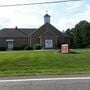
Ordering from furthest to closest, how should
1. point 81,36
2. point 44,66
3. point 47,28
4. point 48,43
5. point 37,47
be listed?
point 81,36, point 47,28, point 48,43, point 37,47, point 44,66

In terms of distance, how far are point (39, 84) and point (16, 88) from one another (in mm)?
1186

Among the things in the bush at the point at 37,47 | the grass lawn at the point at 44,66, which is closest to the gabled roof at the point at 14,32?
the bush at the point at 37,47

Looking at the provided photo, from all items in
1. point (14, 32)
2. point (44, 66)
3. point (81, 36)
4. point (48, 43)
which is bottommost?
point (44, 66)

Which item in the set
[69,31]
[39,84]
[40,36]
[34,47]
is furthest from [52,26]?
[39,84]

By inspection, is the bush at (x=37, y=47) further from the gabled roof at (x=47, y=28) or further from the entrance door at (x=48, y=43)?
the gabled roof at (x=47, y=28)

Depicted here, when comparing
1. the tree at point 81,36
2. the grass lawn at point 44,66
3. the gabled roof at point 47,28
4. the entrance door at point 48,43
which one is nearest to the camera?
the grass lawn at point 44,66

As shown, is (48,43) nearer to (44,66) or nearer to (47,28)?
(47,28)

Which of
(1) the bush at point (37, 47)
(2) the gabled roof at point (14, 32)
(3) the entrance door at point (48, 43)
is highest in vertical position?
(2) the gabled roof at point (14, 32)

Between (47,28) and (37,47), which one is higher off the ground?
(47,28)

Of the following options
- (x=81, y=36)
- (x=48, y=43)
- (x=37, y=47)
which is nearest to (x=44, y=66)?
(x=37, y=47)

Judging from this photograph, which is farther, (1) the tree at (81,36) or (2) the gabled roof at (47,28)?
(1) the tree at (81,36)

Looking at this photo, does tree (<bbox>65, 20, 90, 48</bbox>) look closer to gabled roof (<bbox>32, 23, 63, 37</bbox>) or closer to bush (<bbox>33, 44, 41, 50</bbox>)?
gabled roof (<bbox>32, 23, 63, 37</bbox>)

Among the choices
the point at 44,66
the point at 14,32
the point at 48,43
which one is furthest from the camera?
the point at 14,32

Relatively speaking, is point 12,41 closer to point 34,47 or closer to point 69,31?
point 34,47
